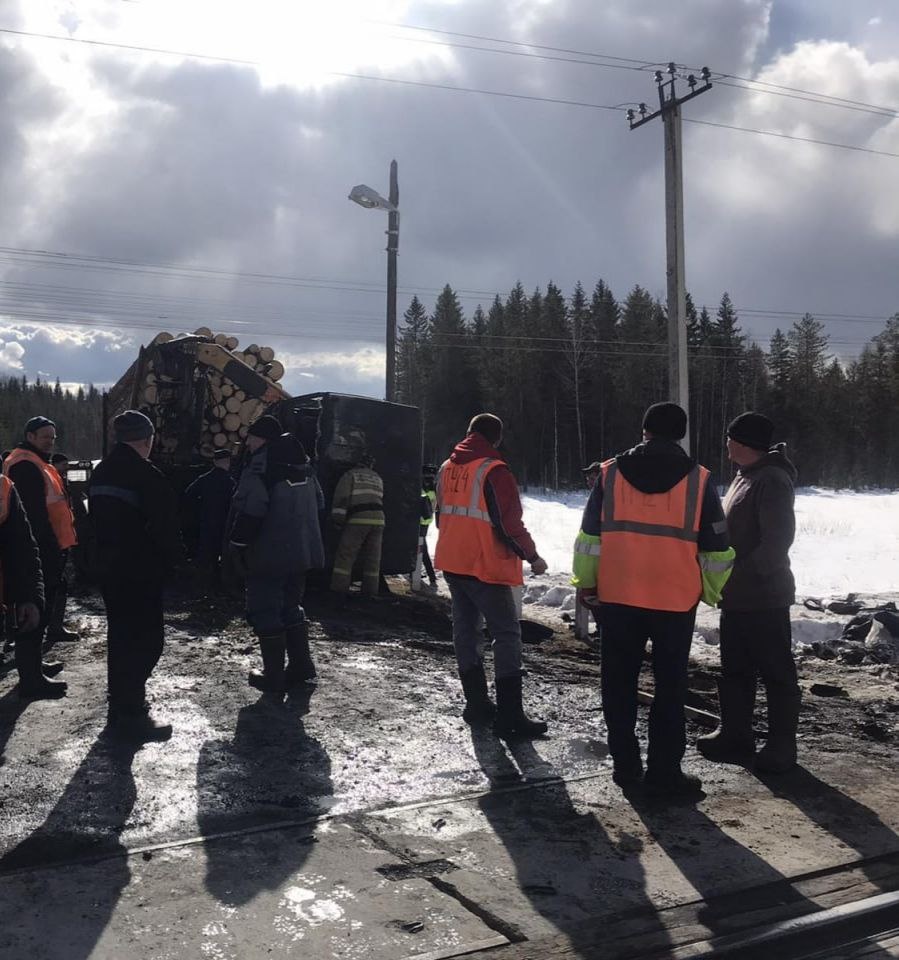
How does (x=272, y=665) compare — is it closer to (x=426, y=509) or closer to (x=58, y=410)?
(x=426, y=509)

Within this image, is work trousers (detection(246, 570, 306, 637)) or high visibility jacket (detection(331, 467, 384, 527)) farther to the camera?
high visibility jacket (detection(331, 467, 384, 527))

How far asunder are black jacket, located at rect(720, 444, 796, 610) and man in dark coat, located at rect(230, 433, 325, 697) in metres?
2.78

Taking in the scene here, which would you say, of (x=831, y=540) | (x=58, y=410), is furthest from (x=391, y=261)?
(x=58, y=410)

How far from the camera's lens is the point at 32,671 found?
21.0 ft

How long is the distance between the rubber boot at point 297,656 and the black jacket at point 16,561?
7.45ft

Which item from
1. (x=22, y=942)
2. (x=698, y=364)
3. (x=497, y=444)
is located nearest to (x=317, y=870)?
(x=22, y=942)

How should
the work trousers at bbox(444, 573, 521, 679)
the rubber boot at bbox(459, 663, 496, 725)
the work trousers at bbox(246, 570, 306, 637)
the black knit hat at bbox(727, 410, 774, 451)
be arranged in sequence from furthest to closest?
the work trousers at bbox(246, 570, 306, 637), the rubber boot at bbox(459, 663, 496, 725), the work trousers at bbox(444, 573, 521, 679), the black knit hat at bbox(727, 410, 774, 451)

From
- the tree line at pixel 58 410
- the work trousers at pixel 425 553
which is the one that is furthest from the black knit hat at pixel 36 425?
the tree line at pixel 58 410

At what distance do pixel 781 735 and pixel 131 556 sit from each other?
379 centimetres

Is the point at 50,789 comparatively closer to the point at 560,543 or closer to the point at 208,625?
the point at 208,625

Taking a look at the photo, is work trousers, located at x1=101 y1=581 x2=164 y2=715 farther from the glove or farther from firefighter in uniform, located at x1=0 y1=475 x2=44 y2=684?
firefighter in uniform, located at x1=0 y1=475 x2=44 y2=684

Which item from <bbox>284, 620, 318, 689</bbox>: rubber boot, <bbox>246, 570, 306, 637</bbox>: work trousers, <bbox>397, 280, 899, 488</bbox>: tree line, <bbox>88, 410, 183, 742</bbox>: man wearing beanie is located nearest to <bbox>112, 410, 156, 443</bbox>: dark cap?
<bbox>88, 410, 183, 742</bbox>: man wearing beanie

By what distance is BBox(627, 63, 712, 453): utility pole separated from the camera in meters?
14.3

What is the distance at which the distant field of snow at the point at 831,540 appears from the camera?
57.2 feet
